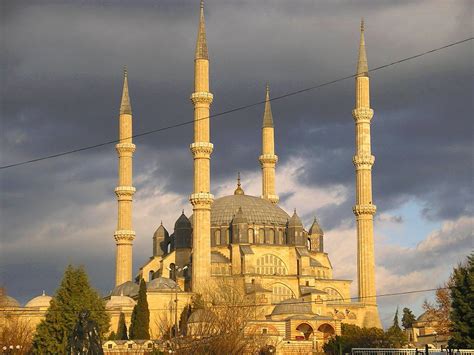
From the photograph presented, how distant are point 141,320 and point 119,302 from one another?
5956 millimetres

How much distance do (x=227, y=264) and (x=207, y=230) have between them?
24.1 ft

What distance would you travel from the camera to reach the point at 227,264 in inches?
2552

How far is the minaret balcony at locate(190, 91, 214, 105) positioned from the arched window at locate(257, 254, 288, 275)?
1267 centimetres

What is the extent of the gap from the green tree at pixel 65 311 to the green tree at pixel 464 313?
1519 centimetres

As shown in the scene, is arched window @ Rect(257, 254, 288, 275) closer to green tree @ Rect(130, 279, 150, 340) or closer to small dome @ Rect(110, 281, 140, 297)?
small dome @ Rect(110, 281, 140, 297)

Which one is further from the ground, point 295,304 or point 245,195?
point 245,195

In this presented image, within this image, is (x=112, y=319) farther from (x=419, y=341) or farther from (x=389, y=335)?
(x=419, y=341)

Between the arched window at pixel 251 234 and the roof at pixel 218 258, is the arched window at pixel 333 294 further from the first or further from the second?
the roof at pixel 218 258

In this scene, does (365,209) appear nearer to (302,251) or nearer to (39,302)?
(302,251)

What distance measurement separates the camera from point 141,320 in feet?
175

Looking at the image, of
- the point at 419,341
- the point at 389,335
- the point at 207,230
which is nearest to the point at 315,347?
the point at 389,335

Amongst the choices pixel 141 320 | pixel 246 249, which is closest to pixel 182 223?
pixel 246 249

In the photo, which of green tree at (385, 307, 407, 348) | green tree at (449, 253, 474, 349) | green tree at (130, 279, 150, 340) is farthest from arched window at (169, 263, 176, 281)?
green tree at (449, 253, 474, 349)

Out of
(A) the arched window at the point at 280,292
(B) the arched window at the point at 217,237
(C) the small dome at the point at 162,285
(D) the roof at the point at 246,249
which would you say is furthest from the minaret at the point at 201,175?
(B) the arched window at the point at 217,237
